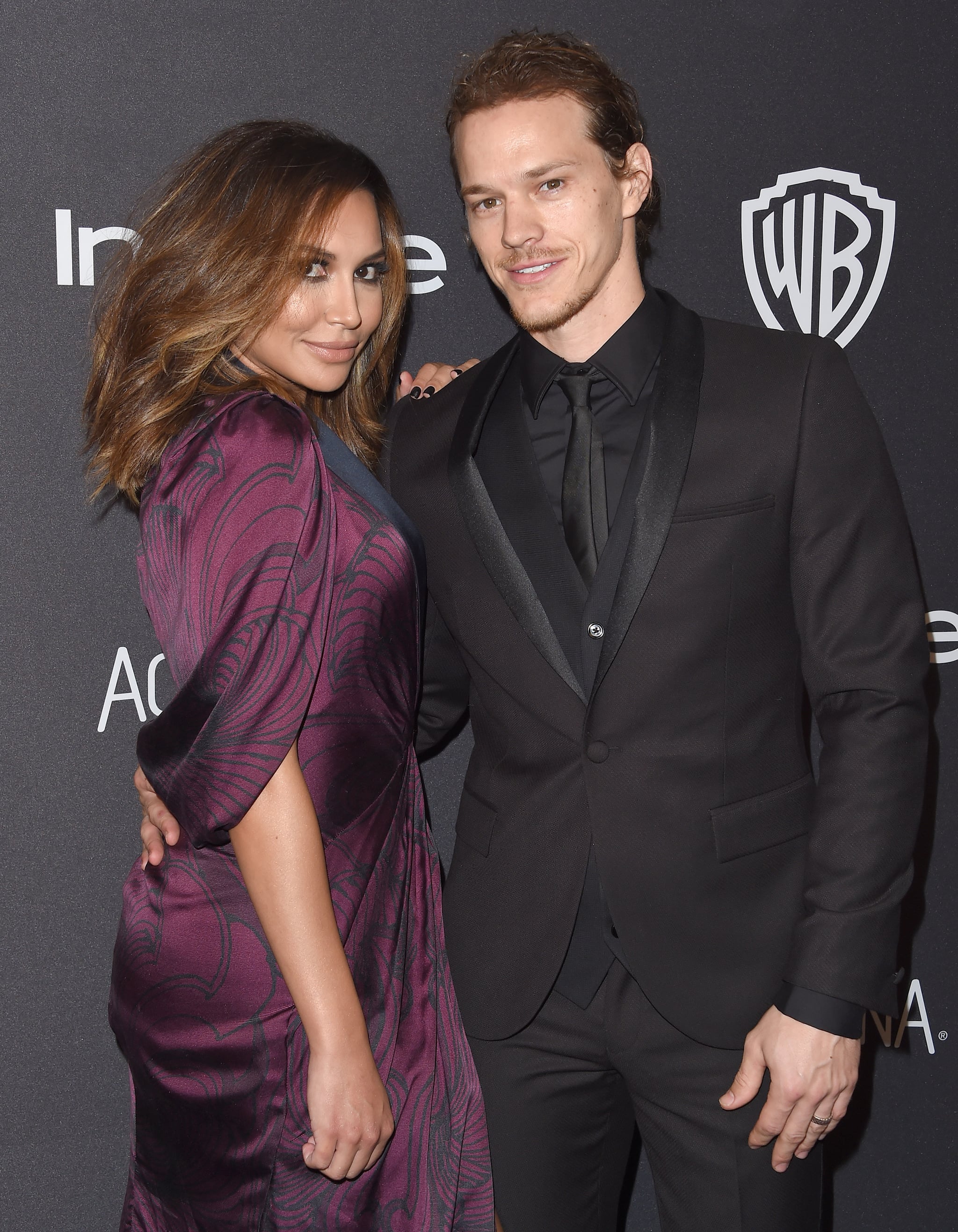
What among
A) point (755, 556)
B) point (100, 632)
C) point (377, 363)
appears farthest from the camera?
point (100, 632)

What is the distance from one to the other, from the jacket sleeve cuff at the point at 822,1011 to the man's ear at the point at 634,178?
3.69 feet

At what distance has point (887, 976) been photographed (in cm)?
147

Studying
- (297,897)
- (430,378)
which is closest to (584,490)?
(430,378)

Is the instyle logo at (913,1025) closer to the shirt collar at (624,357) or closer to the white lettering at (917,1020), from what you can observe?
the white lettering at (917,1020)

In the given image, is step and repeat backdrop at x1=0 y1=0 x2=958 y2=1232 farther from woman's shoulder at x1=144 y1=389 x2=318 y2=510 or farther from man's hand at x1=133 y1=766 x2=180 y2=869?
woman's shoulder at x1=144 y1=389 x2=318 y2=510

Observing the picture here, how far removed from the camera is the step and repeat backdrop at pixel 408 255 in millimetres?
1987

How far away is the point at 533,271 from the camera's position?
5.48 feet

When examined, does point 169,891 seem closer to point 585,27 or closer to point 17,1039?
point 17,1039

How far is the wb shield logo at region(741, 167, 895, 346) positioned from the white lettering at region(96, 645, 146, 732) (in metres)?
1.37

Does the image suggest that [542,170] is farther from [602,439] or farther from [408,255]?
[408,255]

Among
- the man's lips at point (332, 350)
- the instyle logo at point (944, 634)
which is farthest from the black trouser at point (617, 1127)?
the instyle logo at point (944, 634)

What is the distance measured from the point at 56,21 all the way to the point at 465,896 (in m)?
1.59

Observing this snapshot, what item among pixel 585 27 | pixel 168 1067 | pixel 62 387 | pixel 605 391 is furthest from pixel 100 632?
pixel 585 27

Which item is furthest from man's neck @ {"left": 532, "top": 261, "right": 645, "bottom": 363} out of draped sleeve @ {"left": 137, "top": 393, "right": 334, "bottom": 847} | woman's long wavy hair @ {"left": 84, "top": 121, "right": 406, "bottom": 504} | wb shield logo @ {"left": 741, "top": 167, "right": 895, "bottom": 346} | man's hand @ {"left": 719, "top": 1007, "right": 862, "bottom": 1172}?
man's hand @ {"left": 719, "top": 1007, "right": 862, "bottom": 1172}
